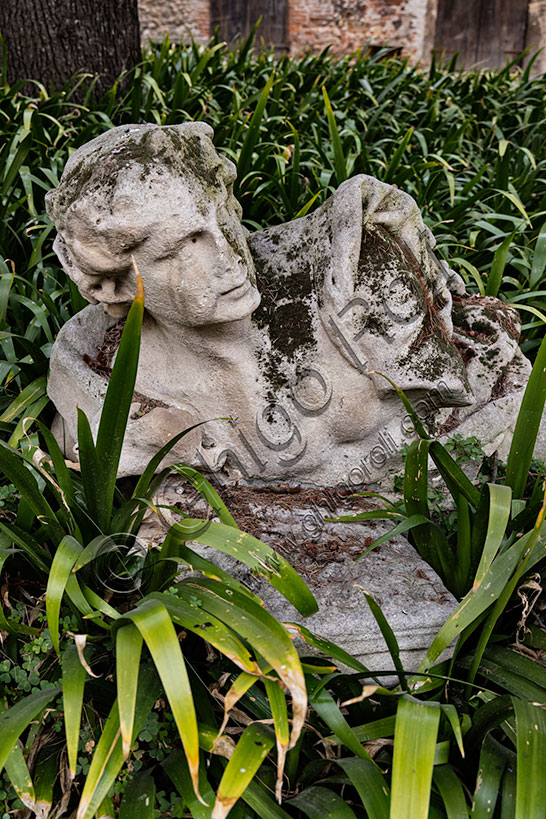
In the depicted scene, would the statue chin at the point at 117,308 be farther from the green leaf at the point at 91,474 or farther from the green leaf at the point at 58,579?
the green leaf at the point at 58,579

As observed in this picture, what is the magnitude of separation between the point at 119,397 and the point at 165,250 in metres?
0.38

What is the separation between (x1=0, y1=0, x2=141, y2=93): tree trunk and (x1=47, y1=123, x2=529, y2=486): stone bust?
2698 millimetres

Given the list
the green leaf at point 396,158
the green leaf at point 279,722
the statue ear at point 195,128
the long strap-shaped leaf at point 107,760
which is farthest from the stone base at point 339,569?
the green leaf at point 396,158

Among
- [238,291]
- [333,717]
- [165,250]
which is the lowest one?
[333,717]

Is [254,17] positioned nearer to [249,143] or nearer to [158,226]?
[249,143]

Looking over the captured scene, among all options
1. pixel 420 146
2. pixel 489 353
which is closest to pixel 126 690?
pixel 489 353

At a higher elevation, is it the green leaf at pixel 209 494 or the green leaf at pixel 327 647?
the green leaf at pixel 209 494

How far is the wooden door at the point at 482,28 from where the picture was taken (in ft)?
31.5

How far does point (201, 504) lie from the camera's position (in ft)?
6.92

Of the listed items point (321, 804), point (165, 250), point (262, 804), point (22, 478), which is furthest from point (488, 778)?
point (165, 250)

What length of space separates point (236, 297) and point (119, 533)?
0.63m

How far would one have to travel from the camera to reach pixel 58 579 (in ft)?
5.37

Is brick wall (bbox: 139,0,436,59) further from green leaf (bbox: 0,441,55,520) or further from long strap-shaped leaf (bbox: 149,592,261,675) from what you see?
long strap-shaped leaf (bbox: 149,592,261,675)

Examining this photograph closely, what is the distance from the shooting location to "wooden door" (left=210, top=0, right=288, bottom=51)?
8.90 m
